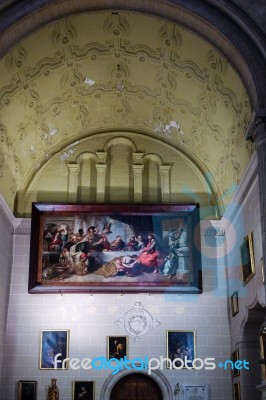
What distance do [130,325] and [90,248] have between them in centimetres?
223

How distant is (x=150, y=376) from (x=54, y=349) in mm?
2465

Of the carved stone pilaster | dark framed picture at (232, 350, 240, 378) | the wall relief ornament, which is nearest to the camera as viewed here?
the carved stone pilaster

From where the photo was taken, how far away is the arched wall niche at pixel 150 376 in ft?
48.0

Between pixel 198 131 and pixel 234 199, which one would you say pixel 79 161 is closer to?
pixel 198 131

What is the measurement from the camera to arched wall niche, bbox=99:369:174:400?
576 inches

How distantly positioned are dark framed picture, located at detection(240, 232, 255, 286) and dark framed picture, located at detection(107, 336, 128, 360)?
11.4 ft

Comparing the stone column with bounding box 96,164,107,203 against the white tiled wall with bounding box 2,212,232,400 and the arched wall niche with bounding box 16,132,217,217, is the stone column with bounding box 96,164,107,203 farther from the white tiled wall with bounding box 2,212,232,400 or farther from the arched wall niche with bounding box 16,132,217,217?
the white tiled wall with bounding box 2,212,232,400

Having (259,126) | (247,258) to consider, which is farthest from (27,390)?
(259,126)

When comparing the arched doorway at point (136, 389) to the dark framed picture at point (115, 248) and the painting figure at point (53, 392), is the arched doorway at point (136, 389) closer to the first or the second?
the painting figure at point (53, 392)

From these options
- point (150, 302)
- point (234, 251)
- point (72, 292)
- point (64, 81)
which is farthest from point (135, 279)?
point (64, 81)

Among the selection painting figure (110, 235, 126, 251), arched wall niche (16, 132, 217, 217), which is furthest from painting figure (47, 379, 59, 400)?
arched wall niche (16, 132, 217, 217)

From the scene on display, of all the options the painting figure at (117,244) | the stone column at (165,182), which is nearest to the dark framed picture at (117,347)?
the painting figure at (117,244)

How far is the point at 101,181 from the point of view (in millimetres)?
16469

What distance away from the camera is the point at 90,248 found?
51.6 feet
